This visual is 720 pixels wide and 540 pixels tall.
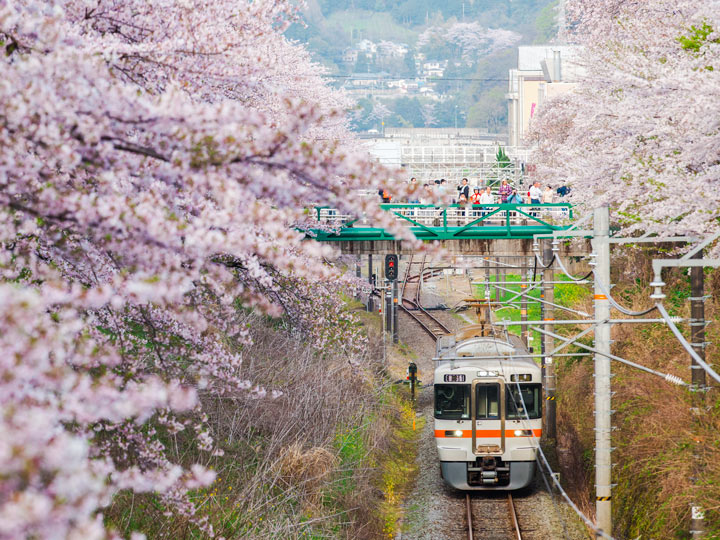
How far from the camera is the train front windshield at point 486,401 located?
13.1m

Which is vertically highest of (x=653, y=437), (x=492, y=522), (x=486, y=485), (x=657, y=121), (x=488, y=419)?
(x=657, y=121)

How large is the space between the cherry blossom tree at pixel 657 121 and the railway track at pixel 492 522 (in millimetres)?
4909

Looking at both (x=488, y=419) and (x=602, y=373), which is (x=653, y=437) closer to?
(x=602, y=373)

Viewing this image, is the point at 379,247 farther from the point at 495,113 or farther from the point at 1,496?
the point at 495,113

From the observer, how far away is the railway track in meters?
12.0

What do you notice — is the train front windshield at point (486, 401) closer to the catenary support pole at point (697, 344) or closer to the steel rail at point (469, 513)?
the steel rail at point (469, 513)

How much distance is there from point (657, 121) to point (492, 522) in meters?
6.55

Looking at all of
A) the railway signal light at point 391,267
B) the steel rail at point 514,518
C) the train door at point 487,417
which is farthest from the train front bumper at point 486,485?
the railway signal light at point 391,267

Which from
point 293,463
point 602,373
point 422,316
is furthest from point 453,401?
point 422,316

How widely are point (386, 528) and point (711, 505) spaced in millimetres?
5293

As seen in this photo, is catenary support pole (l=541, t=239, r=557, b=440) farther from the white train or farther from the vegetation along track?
the vegetation along track

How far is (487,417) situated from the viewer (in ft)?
43.3

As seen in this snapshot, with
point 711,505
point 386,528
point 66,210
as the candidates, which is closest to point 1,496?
point 66,210

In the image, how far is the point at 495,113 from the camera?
153m
